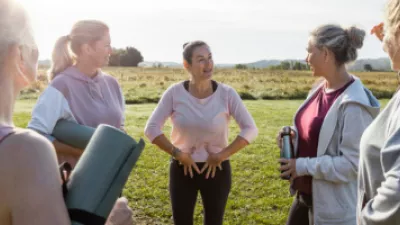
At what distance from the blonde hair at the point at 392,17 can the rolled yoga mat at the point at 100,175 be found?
111 cm

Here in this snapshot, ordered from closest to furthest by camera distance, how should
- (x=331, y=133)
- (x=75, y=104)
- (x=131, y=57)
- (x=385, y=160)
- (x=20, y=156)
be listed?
(x=20, y=156) < (x=385, y=160) < (x=331, y=133) < (x=75, y=104) < (x=131, y=57)

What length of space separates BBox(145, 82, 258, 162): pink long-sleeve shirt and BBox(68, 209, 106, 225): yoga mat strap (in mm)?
2711

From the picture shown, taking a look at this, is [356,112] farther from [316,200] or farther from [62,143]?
[62,143]

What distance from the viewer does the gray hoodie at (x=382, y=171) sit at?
1.74 metres

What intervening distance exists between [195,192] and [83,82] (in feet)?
4.34

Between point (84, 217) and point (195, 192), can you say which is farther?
point (195, 192)

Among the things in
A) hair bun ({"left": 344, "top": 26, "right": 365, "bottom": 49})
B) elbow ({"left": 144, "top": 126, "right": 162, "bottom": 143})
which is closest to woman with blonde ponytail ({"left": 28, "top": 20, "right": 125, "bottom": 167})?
elbow ({"left": 144, "top": 126, "right": 162, "bottom": 143})

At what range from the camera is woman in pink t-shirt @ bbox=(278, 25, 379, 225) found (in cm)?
325

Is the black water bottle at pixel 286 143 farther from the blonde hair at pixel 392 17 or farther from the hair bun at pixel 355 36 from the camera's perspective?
the blonde hair at pixel 392 17

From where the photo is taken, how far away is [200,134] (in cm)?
419

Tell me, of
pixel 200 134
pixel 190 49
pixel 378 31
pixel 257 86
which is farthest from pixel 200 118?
pixel 257 86

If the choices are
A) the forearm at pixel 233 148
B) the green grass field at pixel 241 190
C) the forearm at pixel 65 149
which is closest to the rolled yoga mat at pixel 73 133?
the forearm at pixel 65 149

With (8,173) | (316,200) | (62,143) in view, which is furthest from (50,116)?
(8,173)

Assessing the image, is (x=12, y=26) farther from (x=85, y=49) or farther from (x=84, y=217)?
(x=85, y=49)
